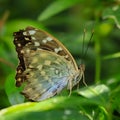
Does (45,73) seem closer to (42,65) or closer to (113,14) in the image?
(42,65)

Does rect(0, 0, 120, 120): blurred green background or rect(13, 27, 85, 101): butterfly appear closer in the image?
rect(0, 0, 120, 120): blurred green background

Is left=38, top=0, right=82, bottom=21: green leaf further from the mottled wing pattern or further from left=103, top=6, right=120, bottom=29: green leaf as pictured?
the mottled wing pattern

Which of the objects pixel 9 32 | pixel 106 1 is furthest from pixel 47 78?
pixel 9 32

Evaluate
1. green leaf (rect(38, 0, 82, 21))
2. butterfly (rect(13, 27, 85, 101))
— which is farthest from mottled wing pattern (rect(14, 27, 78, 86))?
green leaf (rect(38, 0, 82, 21))

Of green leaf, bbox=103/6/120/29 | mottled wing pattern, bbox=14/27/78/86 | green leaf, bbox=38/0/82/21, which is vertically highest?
green leaf, bbox=38/0/82/21

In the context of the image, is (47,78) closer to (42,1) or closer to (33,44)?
(33,44)

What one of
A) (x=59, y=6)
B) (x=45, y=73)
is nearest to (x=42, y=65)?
(x=45, y=73)
